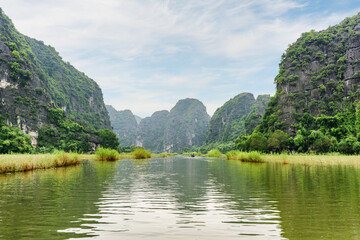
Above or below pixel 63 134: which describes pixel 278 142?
below

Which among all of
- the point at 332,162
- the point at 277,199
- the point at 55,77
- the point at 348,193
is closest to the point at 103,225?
the point at 277,199

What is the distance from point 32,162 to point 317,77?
10400 cm

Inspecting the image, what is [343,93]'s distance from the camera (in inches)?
3762

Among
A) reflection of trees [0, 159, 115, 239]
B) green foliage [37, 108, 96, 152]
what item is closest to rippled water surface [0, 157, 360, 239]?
reflection of trees [0, 159, 115, 239]

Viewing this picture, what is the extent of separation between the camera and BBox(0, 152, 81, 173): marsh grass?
2381cm

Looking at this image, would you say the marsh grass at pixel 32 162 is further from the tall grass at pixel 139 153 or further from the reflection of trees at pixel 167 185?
the tall grass at pixel 139 153

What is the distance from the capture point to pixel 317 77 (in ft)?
339

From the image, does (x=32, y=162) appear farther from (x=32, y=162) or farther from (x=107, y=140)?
(x=107, y=140)

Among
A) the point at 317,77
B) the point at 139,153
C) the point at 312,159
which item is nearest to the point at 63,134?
the point at 139,153

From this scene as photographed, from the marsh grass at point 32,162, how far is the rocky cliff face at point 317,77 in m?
84.4

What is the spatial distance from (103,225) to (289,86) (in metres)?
114

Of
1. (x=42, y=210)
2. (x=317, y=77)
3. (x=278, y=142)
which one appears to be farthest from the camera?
(x=317, y=77)

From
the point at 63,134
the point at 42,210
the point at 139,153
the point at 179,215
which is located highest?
the point at 63,134

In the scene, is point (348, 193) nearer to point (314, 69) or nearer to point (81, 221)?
point (81, 221)
